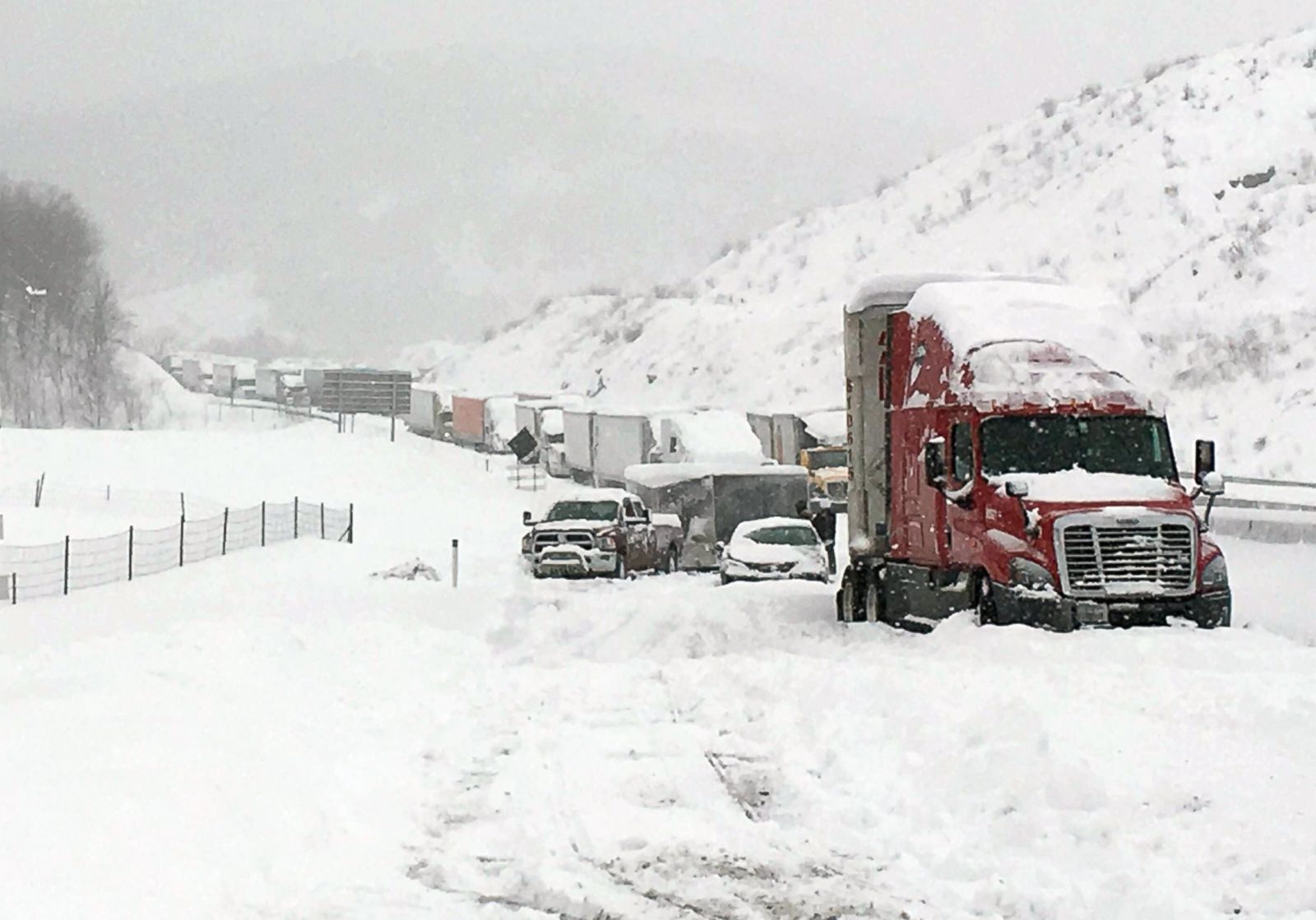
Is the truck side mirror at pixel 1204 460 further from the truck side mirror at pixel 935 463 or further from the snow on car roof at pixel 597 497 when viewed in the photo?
the snow on car roof at pixel 597 497

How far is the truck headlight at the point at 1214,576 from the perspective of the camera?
15.8 meters

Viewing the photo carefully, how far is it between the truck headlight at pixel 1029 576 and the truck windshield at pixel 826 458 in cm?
3000

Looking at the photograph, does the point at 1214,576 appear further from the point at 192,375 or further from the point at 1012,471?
the point at 192,375

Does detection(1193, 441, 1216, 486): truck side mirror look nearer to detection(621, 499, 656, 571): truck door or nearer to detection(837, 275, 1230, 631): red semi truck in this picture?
detection(837, 275, 1230, 631): red semi truck

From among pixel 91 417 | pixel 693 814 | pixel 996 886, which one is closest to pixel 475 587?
pixel 693 814

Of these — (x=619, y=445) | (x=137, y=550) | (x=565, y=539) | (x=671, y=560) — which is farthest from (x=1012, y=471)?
(x=619, y=445)

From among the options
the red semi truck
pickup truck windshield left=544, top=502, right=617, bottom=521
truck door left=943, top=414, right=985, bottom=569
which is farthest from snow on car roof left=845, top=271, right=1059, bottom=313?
pickup truck windshield left=544, top=502, right=617, bottom=521

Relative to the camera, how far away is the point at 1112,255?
69.9 meters

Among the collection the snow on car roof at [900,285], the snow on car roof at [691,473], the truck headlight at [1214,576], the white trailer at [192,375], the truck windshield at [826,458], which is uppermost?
the white trailer at [192,375]

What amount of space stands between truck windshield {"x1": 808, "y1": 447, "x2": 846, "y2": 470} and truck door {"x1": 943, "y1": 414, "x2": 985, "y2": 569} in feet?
92.3

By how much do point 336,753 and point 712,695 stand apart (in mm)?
4323

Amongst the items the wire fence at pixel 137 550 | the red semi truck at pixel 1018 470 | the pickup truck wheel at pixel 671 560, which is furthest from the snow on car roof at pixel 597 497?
the red semi truck at pixel 1018 470

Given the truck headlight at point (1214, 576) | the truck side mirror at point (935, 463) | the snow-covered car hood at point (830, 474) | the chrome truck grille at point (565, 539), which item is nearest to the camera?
the truck headlight at point (1214, 576)

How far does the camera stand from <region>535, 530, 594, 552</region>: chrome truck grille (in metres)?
30.6
